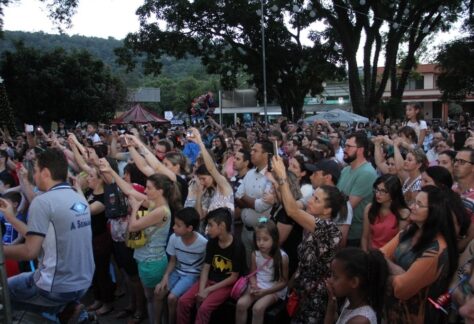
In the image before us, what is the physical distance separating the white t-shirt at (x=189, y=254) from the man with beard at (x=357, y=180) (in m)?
1.50

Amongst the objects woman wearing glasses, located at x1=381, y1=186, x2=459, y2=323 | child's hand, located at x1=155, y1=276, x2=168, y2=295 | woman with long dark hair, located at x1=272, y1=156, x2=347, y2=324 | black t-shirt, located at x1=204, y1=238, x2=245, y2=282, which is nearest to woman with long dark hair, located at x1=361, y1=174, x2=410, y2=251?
woman with long dark hair, located at x1=272, y1=156, x2=347, y2=324

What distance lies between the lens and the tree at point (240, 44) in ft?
79.7

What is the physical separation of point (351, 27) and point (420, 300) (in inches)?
833

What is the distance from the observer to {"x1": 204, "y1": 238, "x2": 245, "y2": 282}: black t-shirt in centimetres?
450

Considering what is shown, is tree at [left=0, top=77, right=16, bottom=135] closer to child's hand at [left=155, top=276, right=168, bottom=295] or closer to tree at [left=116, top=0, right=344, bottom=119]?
tree at [left=116, top=0, right=344, bottom=119]

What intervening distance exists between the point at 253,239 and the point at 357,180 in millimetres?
1414

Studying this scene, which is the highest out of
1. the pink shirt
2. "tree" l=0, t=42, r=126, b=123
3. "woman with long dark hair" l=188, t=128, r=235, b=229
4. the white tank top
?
"tree" l=0, t=42, r=126, b=123

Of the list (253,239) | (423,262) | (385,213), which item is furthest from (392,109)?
(423,262)

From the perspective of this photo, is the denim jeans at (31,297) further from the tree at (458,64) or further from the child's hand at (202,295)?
the tree at (458,64)

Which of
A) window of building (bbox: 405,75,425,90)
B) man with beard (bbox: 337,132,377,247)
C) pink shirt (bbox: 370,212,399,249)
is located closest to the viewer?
pink shirt (bbox: 370,212,399,249)

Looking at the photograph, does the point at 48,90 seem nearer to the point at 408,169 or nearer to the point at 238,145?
the point at 238,145

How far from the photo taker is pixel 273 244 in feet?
13.8

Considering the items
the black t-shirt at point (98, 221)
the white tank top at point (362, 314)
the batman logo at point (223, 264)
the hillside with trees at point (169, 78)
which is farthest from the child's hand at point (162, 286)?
the hillside with trees at point (169, 78)

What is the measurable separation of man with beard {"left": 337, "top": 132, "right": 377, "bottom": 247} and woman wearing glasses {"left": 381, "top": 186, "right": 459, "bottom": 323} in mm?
1444
